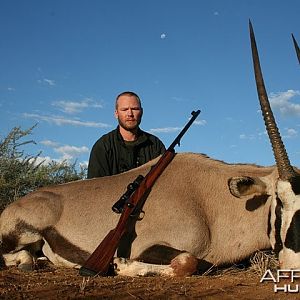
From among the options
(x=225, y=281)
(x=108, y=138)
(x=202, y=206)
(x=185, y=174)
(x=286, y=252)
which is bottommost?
(x=225, y=281)

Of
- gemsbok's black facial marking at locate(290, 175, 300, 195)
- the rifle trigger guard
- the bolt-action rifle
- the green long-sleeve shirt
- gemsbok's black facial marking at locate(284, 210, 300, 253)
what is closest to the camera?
gemsbok's black facial marking at locate(284, 210, 300, 253)

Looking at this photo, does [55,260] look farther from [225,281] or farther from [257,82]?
[257,82]

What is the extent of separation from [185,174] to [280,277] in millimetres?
1749

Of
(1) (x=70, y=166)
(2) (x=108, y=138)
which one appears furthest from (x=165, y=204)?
(1) (x=70, y=166)

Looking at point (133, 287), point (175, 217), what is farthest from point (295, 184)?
point (133, 287)

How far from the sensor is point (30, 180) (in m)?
10.6

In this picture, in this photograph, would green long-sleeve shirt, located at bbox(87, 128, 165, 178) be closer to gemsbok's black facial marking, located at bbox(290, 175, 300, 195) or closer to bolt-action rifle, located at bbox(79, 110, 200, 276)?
bolt-action rifle, located at bbox(79, 110, 200, 276)

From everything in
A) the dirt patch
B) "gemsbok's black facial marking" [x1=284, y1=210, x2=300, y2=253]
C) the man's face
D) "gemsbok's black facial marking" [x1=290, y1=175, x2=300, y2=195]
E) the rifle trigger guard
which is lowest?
the dirt patch

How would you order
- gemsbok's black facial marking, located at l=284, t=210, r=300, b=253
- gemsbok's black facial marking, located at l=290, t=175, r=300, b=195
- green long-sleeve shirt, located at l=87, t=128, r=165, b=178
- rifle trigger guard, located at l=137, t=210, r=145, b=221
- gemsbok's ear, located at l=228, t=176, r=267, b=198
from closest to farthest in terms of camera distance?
gemsbok's black facial marking, located at l=284, t=210, r=300, b=253, gemsbok's black facial marking, located at l=290, t=175, r=300, b=195, gemsbok's ear, located at l=228, t=176, r=267, b=198, rifle trigger guard, located at l=137, t=210, r=145, b=221, green long-sleeve shirt, located at l=87, t=128, r=165, b=178

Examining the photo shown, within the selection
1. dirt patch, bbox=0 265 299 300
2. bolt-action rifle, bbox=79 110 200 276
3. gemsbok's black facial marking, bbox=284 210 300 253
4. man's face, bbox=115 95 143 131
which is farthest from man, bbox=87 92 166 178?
gemsbok's black facial marking, bbox=284 210 300 253

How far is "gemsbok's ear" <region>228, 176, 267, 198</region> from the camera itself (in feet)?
15.9

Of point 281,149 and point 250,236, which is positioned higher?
point 281,149

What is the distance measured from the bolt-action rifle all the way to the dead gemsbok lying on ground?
11 cm

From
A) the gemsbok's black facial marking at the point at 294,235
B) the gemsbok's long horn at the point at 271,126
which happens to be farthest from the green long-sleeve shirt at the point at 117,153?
the gemsbok's black facial marking at the point at 294,235
